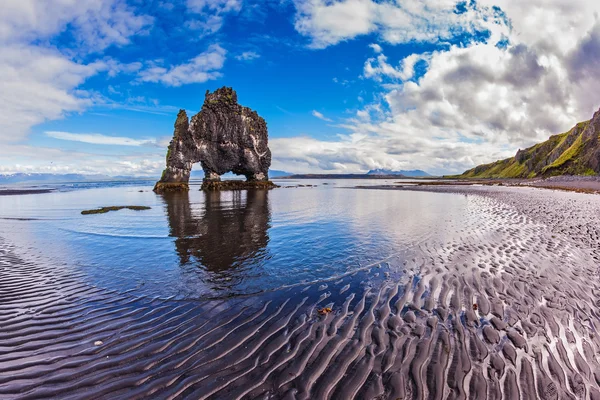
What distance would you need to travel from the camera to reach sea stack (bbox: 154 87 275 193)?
8031cm

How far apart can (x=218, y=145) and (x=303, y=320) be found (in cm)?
8503

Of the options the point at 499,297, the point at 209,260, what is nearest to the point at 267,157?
the point at 209,260

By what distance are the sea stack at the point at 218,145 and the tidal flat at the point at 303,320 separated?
66.3 metres

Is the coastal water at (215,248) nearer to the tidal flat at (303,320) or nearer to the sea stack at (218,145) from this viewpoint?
the tidal flat at (303,320)

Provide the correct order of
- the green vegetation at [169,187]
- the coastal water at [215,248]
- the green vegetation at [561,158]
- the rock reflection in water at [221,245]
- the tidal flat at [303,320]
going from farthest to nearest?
the green vegetation at [561,158]
the green vegetation at [169,187]
the rock reflection in water at [221,245]
the coastal water at [215,248]
the tidal flat at [303,320]

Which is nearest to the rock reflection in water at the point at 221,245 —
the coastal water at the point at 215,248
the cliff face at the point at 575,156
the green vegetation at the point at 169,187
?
the coastal water at the point at 215,248

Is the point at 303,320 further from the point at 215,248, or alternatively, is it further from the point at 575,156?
the point at 575,156

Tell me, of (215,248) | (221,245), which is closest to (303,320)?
(215,248)

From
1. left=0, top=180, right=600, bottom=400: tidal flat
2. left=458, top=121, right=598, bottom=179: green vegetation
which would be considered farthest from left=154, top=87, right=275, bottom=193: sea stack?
left=458, top=121, right=598, bottom=179: green vegetation

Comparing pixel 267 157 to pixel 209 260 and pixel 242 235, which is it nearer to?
pixel 242 235

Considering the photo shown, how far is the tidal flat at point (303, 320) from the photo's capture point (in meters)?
5.54

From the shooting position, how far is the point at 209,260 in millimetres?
14664

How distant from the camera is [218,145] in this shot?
86938 mm

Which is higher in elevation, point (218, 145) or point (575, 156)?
point (218, 145)
